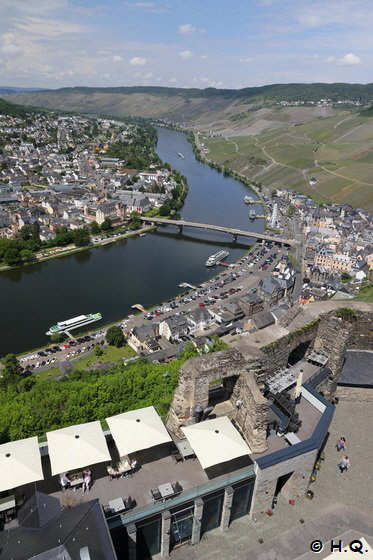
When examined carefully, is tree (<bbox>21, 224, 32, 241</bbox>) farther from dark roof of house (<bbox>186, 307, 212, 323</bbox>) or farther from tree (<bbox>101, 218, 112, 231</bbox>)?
dark roof of house (<bbox>186, 307, 212, 323</bbox>)

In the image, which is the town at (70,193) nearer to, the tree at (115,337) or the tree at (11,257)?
the tree at (11,257)

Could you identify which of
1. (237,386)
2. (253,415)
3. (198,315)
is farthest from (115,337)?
(253,415)

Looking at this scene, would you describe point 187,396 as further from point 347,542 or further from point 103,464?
point 347,542

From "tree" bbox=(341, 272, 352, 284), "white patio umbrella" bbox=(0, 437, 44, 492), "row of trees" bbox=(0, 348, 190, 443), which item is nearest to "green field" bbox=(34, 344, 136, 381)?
"row of trees" bbox=(0, 348, 190, 443)

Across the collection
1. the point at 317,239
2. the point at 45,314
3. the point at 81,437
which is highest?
the point at 81,437

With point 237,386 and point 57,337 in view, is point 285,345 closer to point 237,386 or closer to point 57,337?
point 237,386

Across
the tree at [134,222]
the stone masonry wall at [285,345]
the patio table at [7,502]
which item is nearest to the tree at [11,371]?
the patio table at [7,502]

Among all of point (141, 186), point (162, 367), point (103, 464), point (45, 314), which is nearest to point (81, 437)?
point (103, 464)

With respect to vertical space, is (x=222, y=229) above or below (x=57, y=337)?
above
